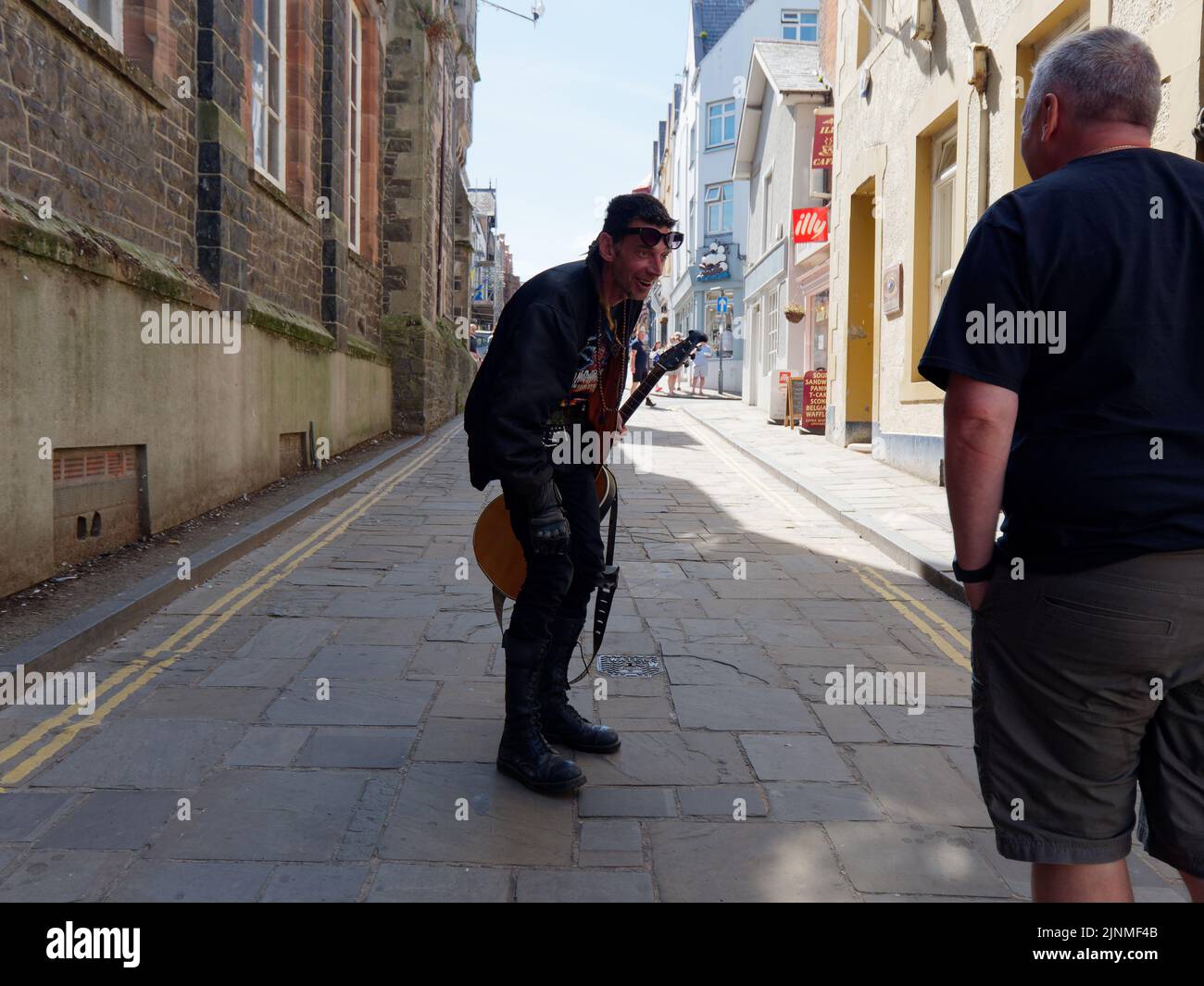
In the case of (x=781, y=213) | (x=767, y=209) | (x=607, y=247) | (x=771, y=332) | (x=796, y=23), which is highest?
(x=796, y=23)

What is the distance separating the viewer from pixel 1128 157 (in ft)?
6.30

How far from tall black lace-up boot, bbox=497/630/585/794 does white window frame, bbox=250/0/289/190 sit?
29.7ft

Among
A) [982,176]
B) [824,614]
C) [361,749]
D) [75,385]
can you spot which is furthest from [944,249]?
[361,749]

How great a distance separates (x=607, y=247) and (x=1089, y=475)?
1892 mm

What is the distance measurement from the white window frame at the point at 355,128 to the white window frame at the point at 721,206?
28364 mm

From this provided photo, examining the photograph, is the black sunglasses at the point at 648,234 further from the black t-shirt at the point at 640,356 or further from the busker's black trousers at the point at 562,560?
the busker's black trousers at the point at 562,560

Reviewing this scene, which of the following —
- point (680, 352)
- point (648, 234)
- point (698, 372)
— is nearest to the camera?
point (648, 234)

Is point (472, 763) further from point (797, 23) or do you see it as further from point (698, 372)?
point (797, 23)

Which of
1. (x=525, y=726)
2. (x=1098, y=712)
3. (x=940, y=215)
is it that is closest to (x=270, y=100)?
(x=940, y=215)

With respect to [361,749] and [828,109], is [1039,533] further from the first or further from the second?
[828,109]

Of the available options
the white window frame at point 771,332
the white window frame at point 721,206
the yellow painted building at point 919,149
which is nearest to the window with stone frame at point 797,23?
the white window frame at point 721,206

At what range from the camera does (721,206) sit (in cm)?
4384

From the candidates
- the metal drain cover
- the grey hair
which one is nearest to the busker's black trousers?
the metal drain cover

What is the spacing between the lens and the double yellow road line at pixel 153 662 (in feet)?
12.3
